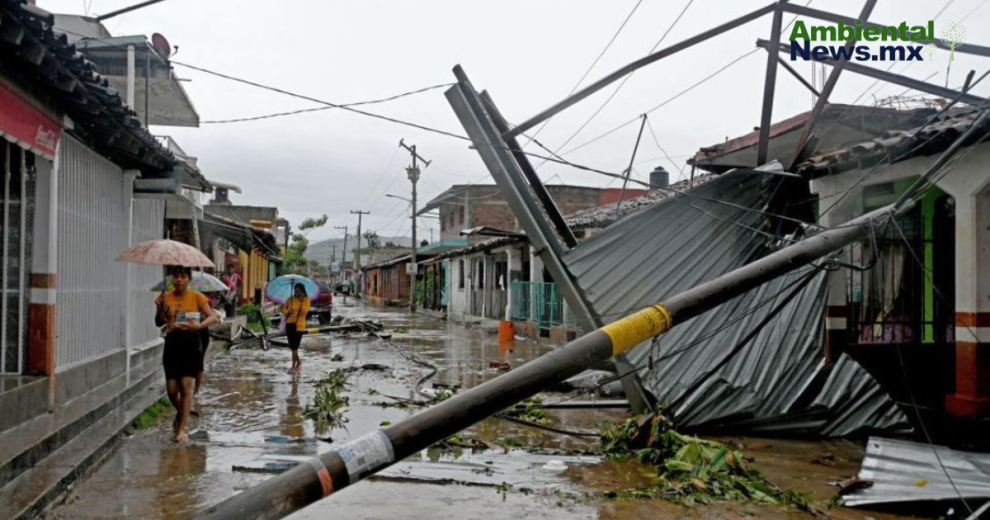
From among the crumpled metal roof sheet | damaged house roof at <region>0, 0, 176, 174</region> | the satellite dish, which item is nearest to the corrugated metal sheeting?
the crumpled metal roof sheet

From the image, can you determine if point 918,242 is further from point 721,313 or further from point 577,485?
point 577,485

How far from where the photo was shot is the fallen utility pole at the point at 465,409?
262 cm

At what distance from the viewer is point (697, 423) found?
7.35 meters

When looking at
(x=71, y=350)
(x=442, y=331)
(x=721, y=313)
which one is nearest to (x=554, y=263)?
(x=721, y=313)

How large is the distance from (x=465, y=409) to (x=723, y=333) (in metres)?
5.36

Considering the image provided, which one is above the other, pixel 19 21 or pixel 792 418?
pixel 19 21

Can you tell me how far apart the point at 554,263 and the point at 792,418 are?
309 cm

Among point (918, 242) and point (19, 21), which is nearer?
point (19, 21)

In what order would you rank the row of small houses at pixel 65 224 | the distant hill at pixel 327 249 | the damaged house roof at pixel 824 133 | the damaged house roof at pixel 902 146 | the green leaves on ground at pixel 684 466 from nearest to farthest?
1. the row of small houses at pixel 65 224
2. the green leaves on ground at pixel 684 466
3. the damaged house roof at pixel 902 146
4. the damaged house roof at pixel 824 133
5. the distant hill at pixel 327 249

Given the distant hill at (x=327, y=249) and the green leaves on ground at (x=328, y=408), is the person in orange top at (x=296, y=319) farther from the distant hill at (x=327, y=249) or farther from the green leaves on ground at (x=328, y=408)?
the distant hill at (x=327, y=249)

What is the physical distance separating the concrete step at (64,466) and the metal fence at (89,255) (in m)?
0.83

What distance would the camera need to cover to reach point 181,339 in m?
6.78

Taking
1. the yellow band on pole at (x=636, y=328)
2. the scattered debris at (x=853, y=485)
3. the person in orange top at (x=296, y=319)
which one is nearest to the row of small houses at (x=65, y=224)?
the person in orange top at (x=296, y=319)

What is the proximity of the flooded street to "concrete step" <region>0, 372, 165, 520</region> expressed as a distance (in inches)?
4.9
